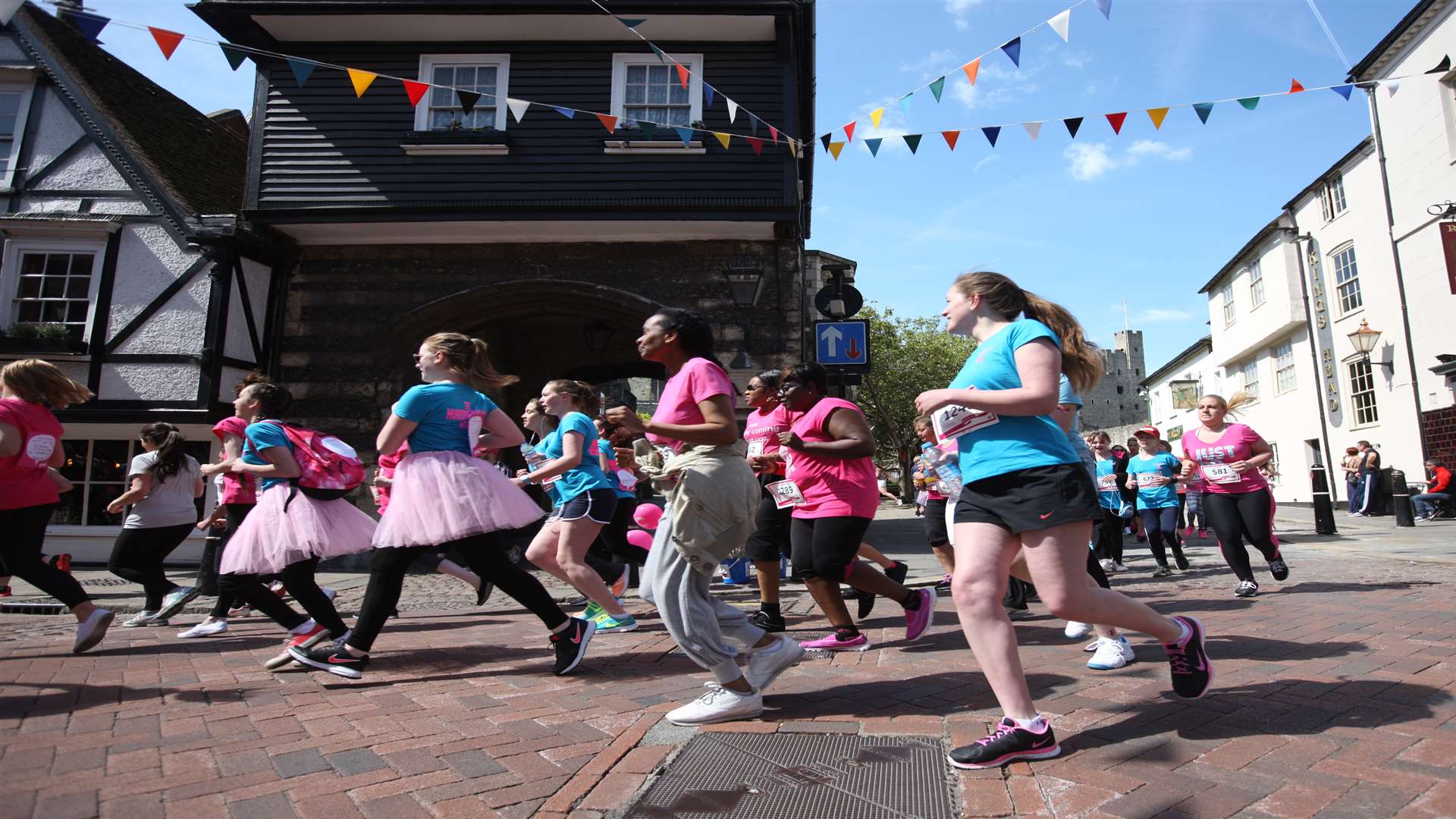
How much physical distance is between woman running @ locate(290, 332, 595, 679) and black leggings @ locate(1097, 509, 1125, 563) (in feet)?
20.5

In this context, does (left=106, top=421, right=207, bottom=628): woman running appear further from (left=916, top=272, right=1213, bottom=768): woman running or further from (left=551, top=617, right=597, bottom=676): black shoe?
(left=916, top=272, right=1213, bottom=768): woman running

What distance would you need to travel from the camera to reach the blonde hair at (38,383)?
463 cm

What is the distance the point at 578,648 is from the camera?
406 centimetres

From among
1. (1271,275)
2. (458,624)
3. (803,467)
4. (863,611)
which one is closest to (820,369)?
(803,467)

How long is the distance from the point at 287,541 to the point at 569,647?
1.62 m

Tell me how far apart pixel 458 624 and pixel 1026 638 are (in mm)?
3734

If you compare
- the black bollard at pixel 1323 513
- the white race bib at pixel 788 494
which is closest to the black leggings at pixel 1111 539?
the white race bib at pixel 788 494

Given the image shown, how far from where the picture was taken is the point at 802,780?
2.48 m

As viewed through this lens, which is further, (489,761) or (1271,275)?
(1271,275)

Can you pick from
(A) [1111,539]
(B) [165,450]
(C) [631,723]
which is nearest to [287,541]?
(C) [631,723]

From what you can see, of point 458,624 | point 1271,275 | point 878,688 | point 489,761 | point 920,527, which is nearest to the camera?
point 489,761

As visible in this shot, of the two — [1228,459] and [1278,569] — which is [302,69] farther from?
[1278,569]

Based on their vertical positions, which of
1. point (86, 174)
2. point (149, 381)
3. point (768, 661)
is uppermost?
point (86, 174)

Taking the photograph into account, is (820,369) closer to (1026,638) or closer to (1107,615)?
(1026,638)
